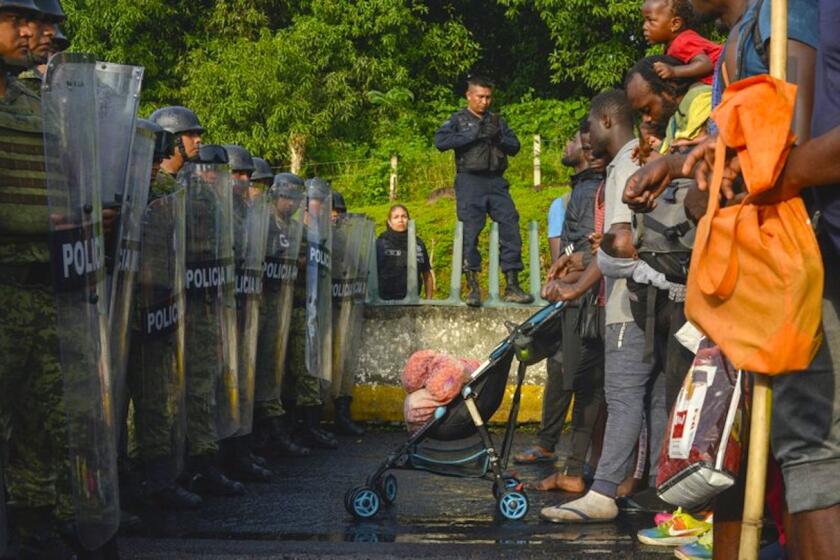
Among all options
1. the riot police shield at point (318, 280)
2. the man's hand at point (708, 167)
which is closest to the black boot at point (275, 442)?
the riot police shield at point (318, 280)

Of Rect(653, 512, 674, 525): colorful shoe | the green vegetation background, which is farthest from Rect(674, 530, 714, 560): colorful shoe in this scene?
the green vegetation background

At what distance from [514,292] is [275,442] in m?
3.02

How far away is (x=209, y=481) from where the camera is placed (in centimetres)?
876

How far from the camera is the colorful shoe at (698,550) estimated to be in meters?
5.79

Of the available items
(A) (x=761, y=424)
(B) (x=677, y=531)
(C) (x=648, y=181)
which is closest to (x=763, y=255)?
(A) (x=761, y=424)

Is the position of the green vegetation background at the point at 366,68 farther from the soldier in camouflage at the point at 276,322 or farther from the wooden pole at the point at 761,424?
the wooden pole at the point at 761,424

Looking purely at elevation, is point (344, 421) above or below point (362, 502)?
below

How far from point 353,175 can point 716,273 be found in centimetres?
2822

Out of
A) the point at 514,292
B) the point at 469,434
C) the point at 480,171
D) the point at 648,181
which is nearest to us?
the point at 648,181

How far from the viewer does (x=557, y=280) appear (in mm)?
7801

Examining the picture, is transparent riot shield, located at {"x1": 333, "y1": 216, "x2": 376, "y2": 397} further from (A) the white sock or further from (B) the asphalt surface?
(A) the white sock

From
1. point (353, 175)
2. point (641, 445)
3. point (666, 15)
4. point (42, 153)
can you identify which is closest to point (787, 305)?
point (42, 153)

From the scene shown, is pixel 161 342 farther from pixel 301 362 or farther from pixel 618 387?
pixel 301 362

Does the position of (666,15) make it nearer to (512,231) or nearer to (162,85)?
(512,231)
